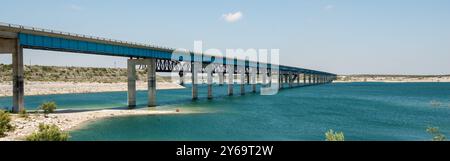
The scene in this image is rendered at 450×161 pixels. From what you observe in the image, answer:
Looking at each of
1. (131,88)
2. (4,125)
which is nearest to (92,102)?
(131,88)

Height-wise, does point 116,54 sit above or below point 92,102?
above

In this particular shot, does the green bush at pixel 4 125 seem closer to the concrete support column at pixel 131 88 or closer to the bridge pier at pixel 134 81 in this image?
the concrete support column at pixel 131 88

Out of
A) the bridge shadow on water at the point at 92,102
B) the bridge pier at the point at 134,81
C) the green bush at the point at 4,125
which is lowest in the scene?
the bridge shadow on water at the point at 92,102

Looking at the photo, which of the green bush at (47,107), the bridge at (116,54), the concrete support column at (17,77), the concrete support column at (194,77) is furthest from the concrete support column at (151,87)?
the concrete support column at (17,77)

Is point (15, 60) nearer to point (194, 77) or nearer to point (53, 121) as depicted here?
point (53, 121)

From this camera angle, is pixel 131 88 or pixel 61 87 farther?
pixel 61 87

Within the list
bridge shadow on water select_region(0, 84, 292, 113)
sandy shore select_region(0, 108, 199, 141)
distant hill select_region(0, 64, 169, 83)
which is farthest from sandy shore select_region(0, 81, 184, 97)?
sandy shore select_region(0, 108, 199, 141)

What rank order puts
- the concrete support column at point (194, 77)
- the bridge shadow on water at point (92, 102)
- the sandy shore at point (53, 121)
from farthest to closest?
the concrete support column at point (194, 77) → the bridge shadow on water at point (92, 102) → the sandy shore at point (53, 121)

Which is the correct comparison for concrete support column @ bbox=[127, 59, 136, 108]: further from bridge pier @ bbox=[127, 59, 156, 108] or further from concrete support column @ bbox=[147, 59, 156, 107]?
concrete support column @ bbox=[147, 59, 156, 107]

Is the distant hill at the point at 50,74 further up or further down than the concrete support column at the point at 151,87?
further up

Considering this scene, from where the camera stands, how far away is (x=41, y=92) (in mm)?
136500
